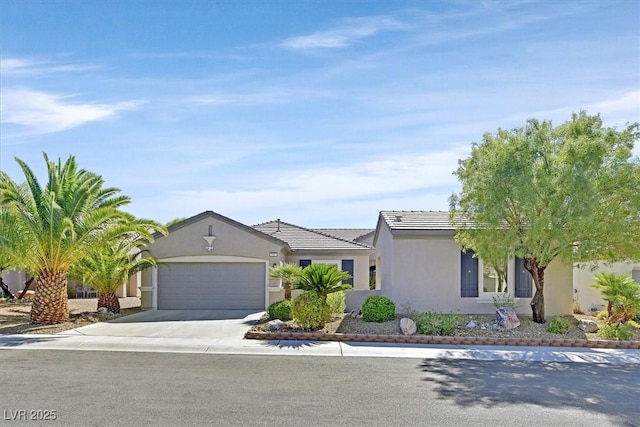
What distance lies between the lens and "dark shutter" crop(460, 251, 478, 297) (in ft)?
60.6

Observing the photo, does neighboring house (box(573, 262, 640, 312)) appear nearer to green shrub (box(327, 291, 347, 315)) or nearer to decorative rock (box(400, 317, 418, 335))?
green shrub (box(327, 291, 347, 315))

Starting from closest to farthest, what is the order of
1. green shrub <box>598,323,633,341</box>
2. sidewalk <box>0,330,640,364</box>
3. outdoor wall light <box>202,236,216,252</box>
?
sidewalk <box>0,330,640,364</box>, green shrub <box>598,323,633,341</box>, outdoor wall light <box>202,236,216,252</box>

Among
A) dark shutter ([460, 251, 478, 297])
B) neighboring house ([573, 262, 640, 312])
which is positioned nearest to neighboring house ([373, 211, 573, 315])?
dark shutter ([460, 251, 478, 297])

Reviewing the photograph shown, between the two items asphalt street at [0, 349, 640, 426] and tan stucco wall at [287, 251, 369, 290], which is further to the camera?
tan stucco wall at [287, 251, 369, 290]

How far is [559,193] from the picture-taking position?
14.7 meters

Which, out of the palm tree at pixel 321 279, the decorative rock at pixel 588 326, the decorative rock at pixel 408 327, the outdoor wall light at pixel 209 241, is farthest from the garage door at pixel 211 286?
the decorative rock at pixel 588 326

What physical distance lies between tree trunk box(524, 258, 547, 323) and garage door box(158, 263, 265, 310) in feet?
33.5

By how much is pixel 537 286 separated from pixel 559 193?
10.8 ft

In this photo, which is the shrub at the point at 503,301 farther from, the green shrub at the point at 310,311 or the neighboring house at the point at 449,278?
the green shrub at the point at 310,311

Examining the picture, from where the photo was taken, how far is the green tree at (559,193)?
1474 cm

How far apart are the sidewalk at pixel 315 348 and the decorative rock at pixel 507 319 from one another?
1.88 metres

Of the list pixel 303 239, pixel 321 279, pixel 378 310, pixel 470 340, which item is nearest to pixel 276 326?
pixel 321 279

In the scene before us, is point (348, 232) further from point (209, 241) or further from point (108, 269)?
point (108, 269)

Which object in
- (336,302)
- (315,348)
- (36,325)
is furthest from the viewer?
(336,302)
